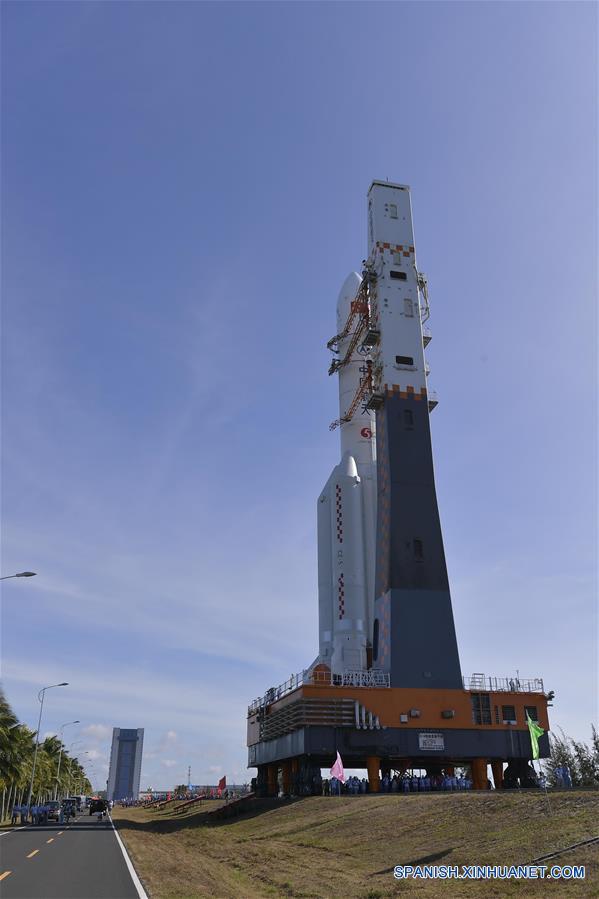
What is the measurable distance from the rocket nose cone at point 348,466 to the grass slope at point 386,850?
3065 cm

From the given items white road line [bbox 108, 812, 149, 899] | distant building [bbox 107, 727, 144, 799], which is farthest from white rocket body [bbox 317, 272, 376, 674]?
distant building [bbox 107, 727, 144, 799]

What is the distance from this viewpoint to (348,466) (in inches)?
2331

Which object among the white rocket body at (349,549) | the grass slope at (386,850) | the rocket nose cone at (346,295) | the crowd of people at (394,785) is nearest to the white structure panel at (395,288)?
the white rocket body at (349,549)

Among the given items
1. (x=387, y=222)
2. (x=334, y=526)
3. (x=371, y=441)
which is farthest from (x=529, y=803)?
(x=387, y=222)

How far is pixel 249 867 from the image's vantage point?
22.1 metres

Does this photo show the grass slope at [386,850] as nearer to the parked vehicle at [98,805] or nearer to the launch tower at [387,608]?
the launch tower at [387,608]

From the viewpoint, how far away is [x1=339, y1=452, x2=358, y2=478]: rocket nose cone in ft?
192

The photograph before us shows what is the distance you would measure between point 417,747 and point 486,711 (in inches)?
199

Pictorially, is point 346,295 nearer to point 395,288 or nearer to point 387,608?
point 395,288

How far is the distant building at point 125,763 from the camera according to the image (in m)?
184

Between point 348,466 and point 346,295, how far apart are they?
54.5ft

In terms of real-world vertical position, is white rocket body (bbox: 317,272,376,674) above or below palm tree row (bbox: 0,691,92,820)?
above

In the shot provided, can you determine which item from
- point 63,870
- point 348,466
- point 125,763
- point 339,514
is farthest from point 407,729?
point 125,763

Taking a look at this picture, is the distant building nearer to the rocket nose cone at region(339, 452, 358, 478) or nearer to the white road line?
the rocket nose cone at region(339, 452, 358, 478)
